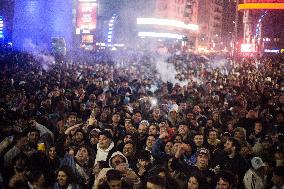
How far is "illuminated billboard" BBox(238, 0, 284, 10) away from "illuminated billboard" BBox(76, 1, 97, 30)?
71.2 ft

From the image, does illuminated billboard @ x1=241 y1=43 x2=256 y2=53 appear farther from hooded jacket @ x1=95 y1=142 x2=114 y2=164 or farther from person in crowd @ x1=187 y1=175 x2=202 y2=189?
person in crowd @ x1=187 y1=175 x2=202 y2=189

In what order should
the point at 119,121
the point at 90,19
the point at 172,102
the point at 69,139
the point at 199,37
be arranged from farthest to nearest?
the point at 199,37 → the point at 90,19 → the point at 172,102 → the point at 119,121 → the point at 69,139

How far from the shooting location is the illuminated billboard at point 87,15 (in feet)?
198

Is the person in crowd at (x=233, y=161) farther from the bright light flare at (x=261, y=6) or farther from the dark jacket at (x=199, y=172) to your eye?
the bright light flare at (x=261, y=6)

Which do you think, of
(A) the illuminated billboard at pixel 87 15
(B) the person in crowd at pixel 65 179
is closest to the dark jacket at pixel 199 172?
(B) the person in crowd at pixel 65 179

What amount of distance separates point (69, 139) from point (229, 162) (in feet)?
10.6

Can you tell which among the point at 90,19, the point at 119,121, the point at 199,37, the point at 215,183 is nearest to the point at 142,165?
the point at 215,183

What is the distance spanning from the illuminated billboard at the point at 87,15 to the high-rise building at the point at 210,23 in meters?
65.4

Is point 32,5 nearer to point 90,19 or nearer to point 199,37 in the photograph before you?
point 90,19

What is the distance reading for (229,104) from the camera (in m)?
13.2

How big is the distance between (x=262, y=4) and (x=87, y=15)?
25.3 metres

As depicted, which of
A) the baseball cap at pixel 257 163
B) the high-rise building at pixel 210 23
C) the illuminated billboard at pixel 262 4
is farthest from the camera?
the high-rise building at pixel 210 23

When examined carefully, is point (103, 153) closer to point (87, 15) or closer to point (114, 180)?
point (114, 180)

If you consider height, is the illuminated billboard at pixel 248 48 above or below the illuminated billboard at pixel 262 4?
below
